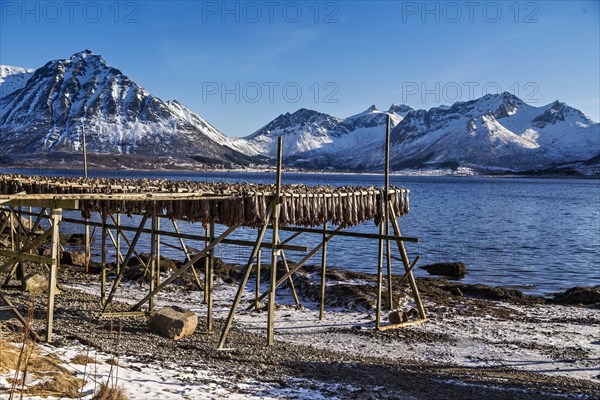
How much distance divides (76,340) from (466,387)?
26.6ft

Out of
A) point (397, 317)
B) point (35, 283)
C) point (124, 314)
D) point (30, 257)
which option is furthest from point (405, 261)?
point (35, 283)

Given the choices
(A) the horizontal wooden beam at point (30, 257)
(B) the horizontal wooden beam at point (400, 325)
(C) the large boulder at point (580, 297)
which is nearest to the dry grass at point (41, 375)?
(A) the horizontal wooden beam at point (30, 257)

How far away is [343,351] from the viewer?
50.5 feet

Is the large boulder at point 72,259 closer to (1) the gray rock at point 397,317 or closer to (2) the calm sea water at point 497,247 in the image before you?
(2) the calm sea water at point 497,247

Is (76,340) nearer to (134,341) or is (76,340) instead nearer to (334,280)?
(134,341)

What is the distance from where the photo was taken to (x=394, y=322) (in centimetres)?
1836

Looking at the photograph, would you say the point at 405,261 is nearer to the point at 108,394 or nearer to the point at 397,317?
the point at 397,317

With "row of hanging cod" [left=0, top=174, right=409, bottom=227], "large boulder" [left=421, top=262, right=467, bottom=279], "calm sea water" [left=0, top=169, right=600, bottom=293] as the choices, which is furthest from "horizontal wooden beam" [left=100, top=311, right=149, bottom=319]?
"large boulder" [left=421, top=262, right=467, bottom=279]

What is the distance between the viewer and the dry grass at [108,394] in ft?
27.6

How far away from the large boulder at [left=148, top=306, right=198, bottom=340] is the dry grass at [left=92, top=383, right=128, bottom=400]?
5.83 metres

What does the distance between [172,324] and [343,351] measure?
442cm

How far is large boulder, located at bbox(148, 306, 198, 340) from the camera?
14584 millimetres

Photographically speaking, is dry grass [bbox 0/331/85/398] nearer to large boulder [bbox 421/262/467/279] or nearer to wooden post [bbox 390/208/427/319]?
wooden post [bbox 390/208/427/319]

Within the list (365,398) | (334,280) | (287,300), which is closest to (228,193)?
(365,398)
